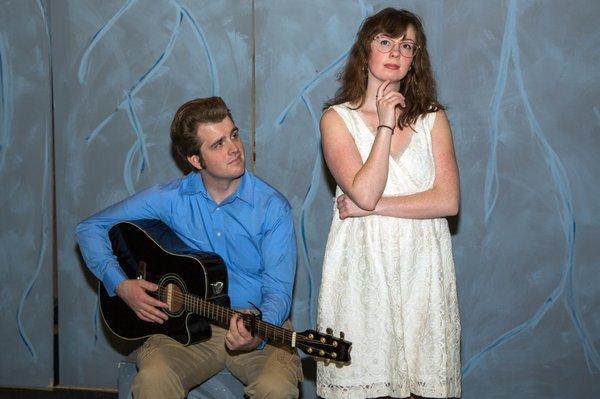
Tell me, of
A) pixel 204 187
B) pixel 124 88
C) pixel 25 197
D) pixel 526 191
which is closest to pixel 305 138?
pixel 204 187

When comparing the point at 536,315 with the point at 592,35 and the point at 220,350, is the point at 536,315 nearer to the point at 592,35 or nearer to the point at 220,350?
the point at 592,35

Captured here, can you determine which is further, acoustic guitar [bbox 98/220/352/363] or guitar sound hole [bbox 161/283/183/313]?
guitar sound hole [bbox 161/283/183/313]

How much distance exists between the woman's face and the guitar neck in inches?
34.9

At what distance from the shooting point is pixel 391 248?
2.70 m

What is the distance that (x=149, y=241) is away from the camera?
10.2 ft

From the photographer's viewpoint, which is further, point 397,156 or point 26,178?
point 26,178

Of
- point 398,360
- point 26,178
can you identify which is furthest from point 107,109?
point 398,360

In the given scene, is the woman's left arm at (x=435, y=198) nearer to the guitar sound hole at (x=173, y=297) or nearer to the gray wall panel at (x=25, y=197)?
the guitar sound hole at (x=173, y=297)

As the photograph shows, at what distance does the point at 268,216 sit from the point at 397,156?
1.88ft

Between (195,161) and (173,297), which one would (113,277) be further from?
(195,161)

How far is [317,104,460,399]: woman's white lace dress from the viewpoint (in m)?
2.69

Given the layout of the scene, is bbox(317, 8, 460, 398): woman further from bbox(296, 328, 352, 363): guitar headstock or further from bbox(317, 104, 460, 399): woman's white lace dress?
bbox(296, 328, 352, 363): guitar headstock

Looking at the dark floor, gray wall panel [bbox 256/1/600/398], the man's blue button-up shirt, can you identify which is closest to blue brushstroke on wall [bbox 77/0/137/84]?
gray wall panel [bbox 256/1/600/398]

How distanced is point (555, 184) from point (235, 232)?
1.38 meters
